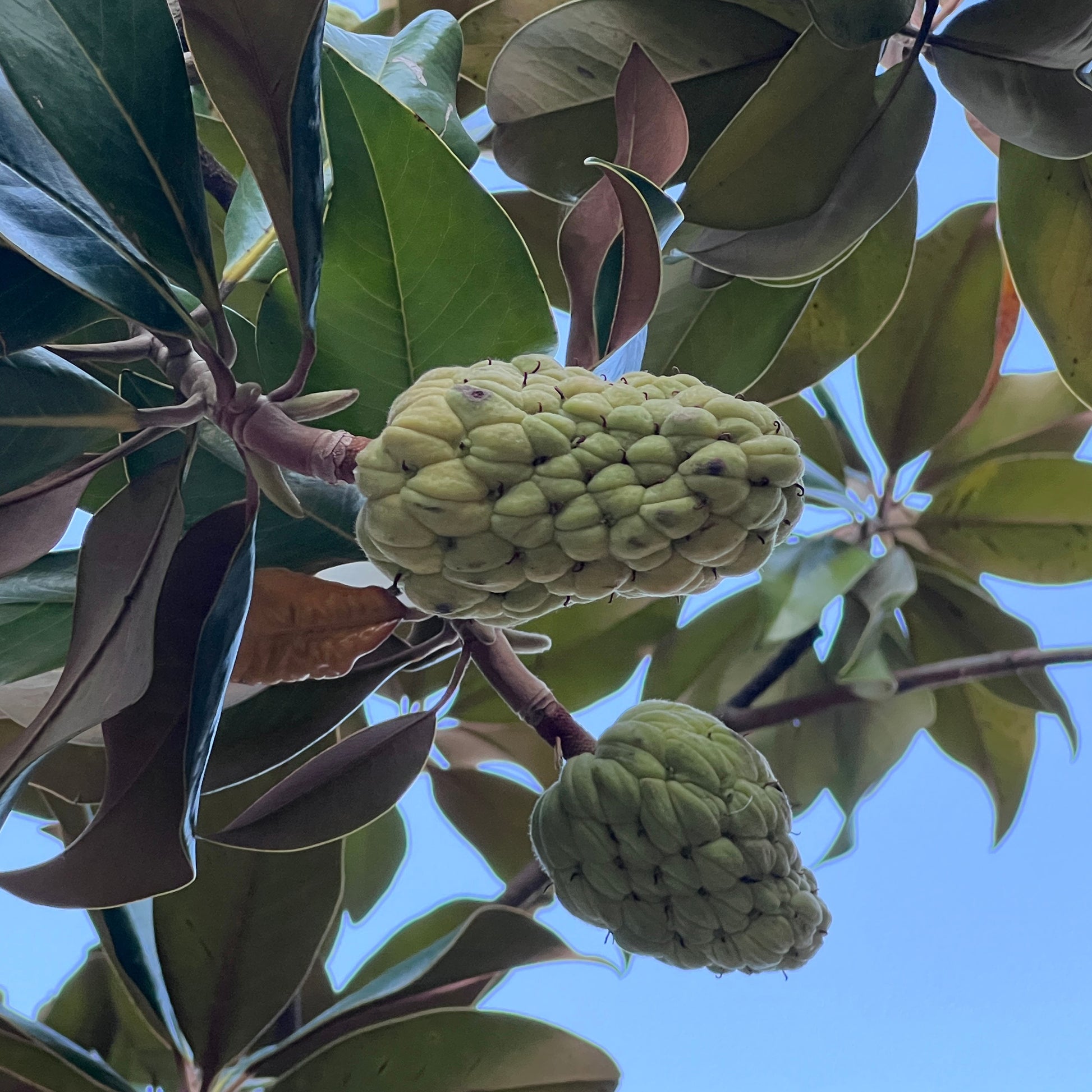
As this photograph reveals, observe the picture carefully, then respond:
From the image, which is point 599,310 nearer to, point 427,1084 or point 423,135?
point 423,135

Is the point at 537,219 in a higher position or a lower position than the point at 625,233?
higher

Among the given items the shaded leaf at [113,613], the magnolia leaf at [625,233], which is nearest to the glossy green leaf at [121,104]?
the shaded leaf at [113,613]

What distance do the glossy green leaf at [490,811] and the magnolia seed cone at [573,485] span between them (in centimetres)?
73

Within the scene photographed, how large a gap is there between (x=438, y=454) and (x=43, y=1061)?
73 centimetres

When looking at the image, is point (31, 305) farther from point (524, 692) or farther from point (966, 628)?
point (966, 628)

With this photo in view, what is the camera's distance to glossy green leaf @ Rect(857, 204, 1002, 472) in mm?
1248

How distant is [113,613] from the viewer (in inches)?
25.8

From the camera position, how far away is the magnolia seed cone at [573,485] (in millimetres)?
530

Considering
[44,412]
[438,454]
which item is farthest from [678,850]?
[44,412]

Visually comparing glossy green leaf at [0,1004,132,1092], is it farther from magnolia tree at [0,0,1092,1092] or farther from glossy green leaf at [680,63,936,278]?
glossy green leaf at [680,63,936,278]

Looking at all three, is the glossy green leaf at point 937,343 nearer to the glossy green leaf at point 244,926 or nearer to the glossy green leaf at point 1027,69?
the glossy green leaf at point 1027,69

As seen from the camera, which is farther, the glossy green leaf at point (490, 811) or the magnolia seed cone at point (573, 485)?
the glossy green leaf at point (490, 811)

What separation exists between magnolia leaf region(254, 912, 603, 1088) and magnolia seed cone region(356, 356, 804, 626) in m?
0.44

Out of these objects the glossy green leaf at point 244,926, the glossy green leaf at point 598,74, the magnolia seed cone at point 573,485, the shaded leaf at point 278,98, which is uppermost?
the glossy green leaf at point 598,74
